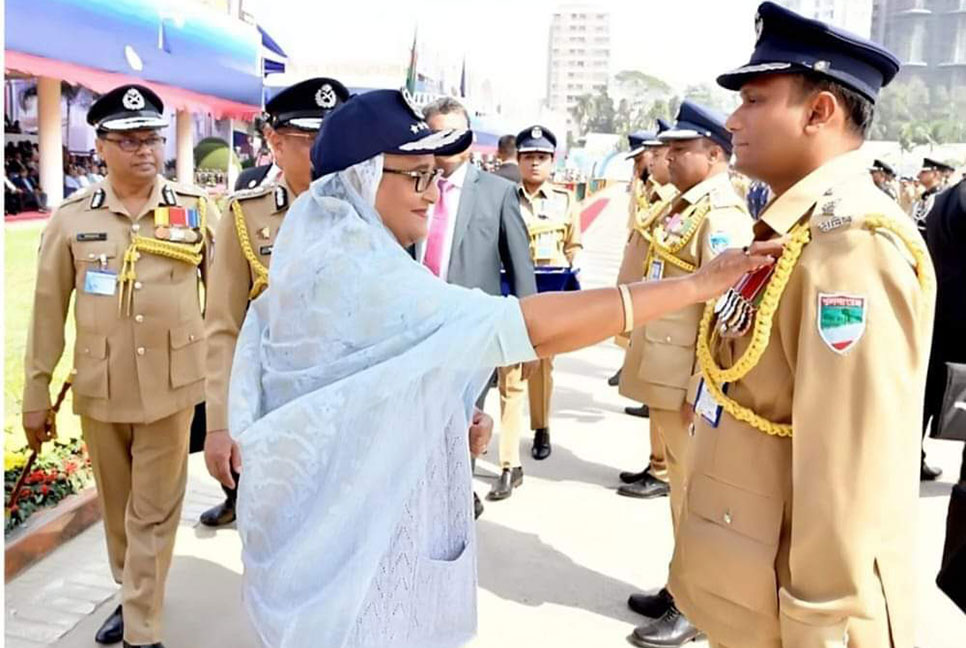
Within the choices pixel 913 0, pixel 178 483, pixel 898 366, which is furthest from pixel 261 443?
pixel 913 0

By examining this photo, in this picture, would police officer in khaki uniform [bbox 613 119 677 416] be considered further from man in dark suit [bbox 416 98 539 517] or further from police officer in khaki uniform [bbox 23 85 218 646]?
police officer in khaki uniform [bbox 23 85 218 646]

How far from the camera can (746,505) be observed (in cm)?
179

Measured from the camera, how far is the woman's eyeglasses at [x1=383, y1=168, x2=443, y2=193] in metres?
1.80

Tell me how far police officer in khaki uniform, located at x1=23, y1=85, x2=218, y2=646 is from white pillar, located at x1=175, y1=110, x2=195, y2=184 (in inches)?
110

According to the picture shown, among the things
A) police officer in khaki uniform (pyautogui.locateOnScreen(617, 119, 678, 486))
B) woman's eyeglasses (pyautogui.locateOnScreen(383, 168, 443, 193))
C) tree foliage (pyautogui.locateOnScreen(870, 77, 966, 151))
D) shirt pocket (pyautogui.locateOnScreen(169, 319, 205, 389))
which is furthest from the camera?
tree foliage (pyautogui.locateOnScreen(870, 77, 966, 151))

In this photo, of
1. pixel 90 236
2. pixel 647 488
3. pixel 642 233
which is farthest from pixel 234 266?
pixel 647 488

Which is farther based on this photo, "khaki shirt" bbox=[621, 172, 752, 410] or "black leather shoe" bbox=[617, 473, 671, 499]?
"black leather shoe" bbox=[617, 473, 671, 499]

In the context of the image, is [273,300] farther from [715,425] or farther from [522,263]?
[522,263]

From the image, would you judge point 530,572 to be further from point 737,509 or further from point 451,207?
point 737,509

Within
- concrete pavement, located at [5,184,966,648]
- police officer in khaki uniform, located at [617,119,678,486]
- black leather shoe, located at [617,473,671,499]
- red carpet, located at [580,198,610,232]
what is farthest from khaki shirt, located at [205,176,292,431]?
red carpet, located at [580,198,610,232]

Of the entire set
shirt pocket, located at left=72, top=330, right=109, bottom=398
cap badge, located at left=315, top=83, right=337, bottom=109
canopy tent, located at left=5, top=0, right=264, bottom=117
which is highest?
canopy tent, located at left=5, top=0, right=264, bottom=117

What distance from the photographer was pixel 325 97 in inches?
127

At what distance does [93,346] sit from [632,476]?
3.12 meters

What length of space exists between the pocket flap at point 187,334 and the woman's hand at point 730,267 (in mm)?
2255
